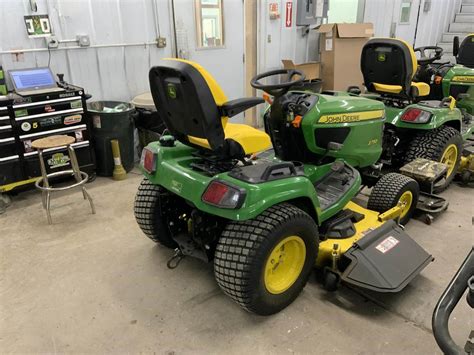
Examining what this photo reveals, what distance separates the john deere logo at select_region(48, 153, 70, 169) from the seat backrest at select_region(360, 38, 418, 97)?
2720 mm

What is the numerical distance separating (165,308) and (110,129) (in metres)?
2.16

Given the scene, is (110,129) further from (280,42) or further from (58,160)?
(280,42)

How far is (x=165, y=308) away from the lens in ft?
6.79

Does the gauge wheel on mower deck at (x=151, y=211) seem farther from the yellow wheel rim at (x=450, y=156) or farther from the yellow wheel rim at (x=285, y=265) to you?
the yellow wheel rim at (x=450, y=156)

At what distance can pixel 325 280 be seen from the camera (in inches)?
82.7

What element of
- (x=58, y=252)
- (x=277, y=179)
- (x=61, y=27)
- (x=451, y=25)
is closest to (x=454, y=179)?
(x=277, y=179)

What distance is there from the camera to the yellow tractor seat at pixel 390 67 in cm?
308

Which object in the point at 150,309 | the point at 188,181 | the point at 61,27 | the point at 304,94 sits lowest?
the point at 150,309

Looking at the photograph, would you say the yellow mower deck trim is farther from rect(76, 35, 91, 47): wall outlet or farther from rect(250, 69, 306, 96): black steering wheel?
rect(76, 35, 91, 47): wall outlet

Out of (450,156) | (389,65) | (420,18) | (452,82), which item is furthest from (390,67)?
(420,18)

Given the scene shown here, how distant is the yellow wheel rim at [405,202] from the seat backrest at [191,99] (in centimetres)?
137

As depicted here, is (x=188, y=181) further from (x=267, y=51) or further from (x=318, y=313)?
(x=267, y=51)

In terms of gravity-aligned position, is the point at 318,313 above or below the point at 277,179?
below

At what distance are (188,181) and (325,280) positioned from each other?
2.94ft
